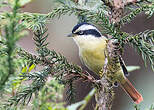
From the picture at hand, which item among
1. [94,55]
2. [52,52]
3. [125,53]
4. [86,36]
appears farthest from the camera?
[125,53]

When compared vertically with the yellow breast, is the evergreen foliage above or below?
above

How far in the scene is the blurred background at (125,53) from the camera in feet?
13.9

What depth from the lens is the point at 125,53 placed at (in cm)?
452

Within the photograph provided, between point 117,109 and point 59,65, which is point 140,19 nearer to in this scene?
point 117,109

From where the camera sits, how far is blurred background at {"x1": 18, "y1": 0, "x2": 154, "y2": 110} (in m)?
4.24

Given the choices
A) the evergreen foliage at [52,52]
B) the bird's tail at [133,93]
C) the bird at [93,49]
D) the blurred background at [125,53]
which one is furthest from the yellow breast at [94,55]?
the evergreen foliage at [52,52]

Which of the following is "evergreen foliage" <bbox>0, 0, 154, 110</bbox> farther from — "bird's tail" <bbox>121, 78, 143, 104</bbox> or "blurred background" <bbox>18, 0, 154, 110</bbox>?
"blurred background" <bbox>18, 0, 154, 110</bbox>

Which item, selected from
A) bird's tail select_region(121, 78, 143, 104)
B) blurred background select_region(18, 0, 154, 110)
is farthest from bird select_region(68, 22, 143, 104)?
blurred background select_region(18, 0, 154, 110)

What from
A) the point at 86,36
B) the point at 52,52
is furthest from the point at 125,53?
the point at 52,52

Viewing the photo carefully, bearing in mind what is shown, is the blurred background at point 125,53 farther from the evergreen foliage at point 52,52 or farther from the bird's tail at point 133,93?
the evergreen foliage at point 52,52

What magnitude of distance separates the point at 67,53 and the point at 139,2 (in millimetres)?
3353

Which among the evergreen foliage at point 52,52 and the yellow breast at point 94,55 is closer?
the evergreen foliage at point 52,52

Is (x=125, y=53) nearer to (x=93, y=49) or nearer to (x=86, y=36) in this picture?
(x=86, y=36)

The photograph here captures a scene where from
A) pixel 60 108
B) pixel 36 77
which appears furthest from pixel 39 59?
pixel 60 108
